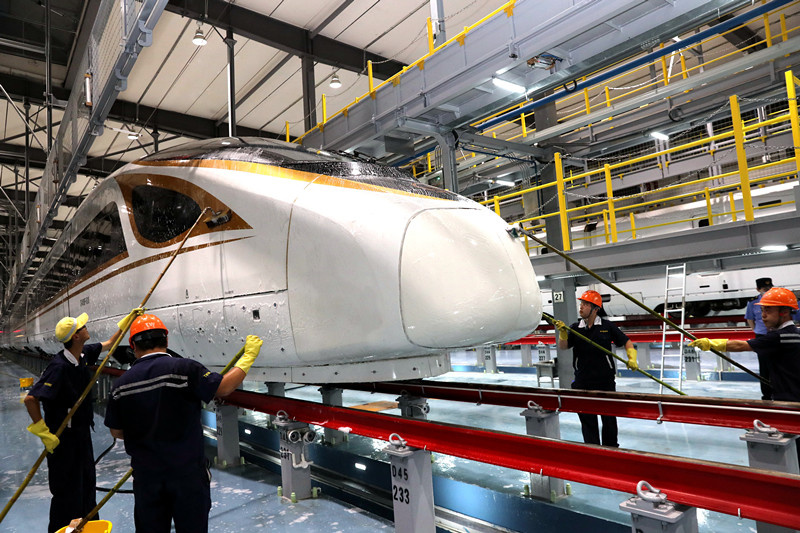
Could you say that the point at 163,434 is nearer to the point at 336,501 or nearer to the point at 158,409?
the point at 158,409

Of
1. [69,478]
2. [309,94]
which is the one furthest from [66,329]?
[309,94]

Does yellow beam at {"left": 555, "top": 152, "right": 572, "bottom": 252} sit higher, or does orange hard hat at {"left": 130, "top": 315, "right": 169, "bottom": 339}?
yellow beam at {"left": 555, "top": 152, "right": 572, "bottom": 252}

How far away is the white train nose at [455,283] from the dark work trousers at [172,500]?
4.44 feet

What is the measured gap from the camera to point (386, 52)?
42.2ft

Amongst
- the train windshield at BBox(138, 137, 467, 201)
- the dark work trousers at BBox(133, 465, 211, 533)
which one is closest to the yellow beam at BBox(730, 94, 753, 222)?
the train windshield at BBox(138, 137, 467, 201)

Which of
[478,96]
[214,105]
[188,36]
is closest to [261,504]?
[478,96]

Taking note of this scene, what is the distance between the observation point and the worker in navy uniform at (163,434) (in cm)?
248

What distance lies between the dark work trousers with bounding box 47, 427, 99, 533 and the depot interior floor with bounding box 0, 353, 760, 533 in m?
0.37

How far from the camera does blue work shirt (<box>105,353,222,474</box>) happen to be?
2.48m

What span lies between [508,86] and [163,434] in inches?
187

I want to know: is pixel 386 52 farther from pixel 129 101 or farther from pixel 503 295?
pixel 503 295

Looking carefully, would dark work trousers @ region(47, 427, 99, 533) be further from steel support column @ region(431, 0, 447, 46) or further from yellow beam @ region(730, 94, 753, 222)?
yellow beam @ region(730, 94, 753, 222)

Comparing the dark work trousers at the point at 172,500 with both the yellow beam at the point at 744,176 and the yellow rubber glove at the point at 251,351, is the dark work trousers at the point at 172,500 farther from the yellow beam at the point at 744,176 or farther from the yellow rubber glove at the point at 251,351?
the yellow beam at the point at 744,176

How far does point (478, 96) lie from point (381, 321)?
381 cm
